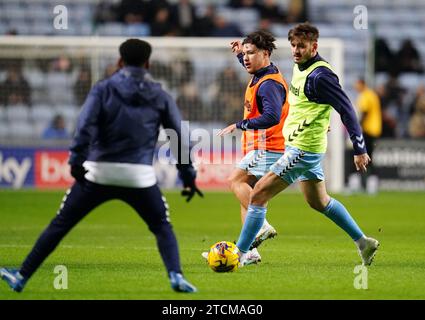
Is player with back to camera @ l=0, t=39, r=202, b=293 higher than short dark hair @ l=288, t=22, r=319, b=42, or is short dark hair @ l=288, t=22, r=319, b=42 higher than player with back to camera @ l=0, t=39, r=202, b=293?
short dark hair @ l=288, t=22, r=319, b=42

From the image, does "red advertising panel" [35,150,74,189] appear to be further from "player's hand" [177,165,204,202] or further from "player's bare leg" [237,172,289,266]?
"player's hand" [177,165,204,202]

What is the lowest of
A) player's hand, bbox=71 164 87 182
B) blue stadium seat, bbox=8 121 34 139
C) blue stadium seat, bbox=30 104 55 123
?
blue stadium seat, bbox=8 121 34 139

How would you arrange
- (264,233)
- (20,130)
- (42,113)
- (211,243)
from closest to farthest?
(264,233), (211,243), (20,130), (42,113)

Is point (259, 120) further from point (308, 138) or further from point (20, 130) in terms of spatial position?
point (20, 130)

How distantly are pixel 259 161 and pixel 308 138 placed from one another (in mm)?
791

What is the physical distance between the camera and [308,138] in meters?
9.48

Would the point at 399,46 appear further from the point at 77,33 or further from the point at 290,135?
the point at 290,135

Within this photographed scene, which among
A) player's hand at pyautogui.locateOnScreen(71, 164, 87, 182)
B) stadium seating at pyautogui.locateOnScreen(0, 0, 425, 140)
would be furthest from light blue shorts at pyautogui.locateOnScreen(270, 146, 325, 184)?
stadium seating at pyautogui.locateOnScreen(0, 0, 425, 140)

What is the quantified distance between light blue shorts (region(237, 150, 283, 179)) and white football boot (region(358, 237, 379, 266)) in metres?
1.20

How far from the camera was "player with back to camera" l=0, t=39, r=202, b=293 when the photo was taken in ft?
24.8

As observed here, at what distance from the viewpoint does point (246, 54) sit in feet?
32.7

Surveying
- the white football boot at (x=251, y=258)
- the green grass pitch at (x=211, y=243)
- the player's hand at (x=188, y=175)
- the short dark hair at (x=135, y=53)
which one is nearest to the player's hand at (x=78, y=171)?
the player's hand at (x=188, y=175)

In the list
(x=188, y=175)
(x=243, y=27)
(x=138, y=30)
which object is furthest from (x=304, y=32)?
(x=243, y=27)

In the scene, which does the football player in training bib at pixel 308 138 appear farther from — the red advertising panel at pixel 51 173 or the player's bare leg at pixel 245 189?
the red advertising panel at pixel 51 173
